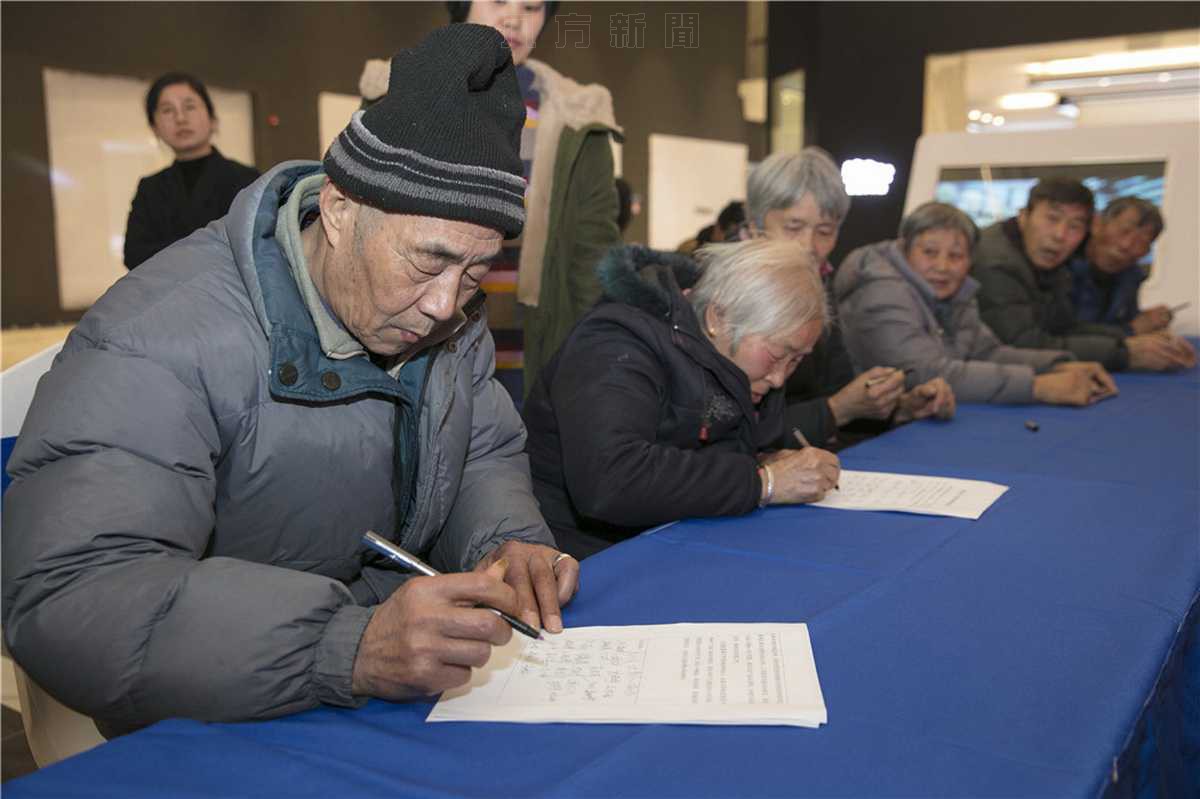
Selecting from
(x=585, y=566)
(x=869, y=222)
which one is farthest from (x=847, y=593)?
(x=869, y=222)

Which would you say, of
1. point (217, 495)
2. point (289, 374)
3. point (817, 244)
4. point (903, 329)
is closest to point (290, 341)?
point (289, 374)

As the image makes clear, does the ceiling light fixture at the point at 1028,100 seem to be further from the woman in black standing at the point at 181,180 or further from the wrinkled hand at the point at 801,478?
the wrinkled hand at the point at 801,478

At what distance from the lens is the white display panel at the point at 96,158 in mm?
4758

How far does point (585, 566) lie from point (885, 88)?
24.8ft

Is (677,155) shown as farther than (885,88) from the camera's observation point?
No

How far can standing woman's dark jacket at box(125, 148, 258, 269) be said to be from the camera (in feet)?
9.64

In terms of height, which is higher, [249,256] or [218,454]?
[249,256]

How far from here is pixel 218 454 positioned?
1.12m

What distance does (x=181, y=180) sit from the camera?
3.02 m

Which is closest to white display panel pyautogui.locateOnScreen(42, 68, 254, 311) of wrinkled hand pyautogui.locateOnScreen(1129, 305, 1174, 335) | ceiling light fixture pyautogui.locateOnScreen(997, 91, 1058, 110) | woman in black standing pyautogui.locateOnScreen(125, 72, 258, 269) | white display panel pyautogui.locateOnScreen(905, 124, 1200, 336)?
woman in black standing pyautogui.locateOnScreen(125, 72, 258, 269)

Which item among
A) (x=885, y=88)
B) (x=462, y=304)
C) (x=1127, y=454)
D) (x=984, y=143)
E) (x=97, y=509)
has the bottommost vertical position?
(x=1127, y=454)

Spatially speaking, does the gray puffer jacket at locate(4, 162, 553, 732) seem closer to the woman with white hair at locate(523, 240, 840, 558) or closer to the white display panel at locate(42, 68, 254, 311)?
the woman with white hair at locate(523, 240, 840, 558)

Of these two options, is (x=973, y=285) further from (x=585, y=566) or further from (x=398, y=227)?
(x=398, y=227)

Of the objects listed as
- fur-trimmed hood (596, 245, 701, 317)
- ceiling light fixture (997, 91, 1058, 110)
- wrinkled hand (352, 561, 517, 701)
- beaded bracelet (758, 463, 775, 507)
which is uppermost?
ceiling light fixture (997, 91, 1058, 110)
